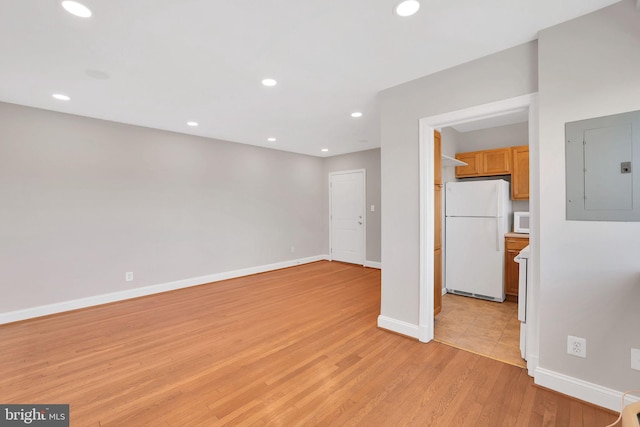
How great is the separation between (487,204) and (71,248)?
5.58m

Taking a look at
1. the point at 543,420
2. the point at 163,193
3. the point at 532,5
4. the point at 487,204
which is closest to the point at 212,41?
the point at 532,5

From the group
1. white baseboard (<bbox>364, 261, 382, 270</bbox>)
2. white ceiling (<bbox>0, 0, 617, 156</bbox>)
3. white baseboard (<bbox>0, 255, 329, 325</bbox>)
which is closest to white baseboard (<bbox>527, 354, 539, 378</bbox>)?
white ceiling (<bbox>0, 0, 617, 156</bbox>)

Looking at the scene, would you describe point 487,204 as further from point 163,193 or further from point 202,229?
point 163,193

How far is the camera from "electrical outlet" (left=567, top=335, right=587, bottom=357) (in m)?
1.84

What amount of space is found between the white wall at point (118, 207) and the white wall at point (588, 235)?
183 inches

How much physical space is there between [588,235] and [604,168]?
0.44 meters

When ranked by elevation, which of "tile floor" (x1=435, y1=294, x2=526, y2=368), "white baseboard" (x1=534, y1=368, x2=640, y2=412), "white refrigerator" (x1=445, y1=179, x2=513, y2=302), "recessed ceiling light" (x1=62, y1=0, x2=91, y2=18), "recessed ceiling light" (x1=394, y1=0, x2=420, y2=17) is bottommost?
"tile floor" (x1=435, y1=294, x2=526, y2=368)

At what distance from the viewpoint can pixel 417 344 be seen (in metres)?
2.64

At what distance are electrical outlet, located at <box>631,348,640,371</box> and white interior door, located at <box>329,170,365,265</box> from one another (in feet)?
15.2

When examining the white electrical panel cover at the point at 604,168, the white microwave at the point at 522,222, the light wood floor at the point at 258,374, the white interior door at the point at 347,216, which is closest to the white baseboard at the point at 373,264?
the white interior door at the point at 347,216

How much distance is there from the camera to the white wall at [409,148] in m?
2.30

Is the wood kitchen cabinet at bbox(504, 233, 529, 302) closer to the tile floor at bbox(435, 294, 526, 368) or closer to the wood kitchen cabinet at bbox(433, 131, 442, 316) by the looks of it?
the tile floor at bbox(435, 294, 526, 368)

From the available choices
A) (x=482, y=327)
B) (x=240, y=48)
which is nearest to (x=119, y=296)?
(x=240, y=48)

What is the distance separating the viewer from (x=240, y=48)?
7.10 ft
